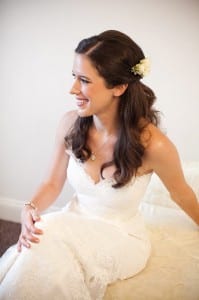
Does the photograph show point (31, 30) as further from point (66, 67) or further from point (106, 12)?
point (106, 12)

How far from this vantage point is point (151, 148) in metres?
1.26

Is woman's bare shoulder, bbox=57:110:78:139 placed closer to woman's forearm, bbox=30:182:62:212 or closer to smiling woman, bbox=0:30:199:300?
smiling woman, bbox=0:30:199:300

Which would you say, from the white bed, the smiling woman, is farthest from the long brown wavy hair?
the white bed

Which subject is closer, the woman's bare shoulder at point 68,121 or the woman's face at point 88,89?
the woman's face at point 88,89

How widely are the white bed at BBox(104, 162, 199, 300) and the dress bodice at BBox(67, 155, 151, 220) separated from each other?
20 cm

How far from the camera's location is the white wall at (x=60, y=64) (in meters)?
1.83

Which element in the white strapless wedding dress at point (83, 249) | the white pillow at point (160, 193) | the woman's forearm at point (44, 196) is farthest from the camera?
the white pillow at point (160, 193)

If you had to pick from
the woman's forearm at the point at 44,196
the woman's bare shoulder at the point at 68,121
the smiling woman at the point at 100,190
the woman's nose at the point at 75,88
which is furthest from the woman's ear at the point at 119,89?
the woman's forearm at the point at 44,196

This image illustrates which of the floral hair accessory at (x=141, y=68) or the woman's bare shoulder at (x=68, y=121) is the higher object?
the floral hair accessory at (x=141, y=68)

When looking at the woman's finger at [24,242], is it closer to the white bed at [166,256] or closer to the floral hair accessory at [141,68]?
the white bed at [166,256]

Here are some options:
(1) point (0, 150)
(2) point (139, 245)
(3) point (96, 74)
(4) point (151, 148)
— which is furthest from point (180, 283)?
(1) point (0, 150)

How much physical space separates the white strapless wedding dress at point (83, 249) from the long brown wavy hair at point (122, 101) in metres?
0.06

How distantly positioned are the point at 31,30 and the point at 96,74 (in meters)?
1.03

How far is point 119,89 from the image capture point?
126cm
